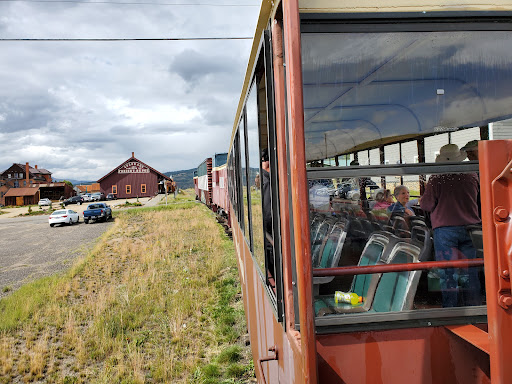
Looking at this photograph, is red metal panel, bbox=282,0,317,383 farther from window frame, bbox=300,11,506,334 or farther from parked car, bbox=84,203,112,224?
parked car, bbox=84,203,112,224

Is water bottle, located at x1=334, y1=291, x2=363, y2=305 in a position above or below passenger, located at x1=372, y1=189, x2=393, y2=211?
below

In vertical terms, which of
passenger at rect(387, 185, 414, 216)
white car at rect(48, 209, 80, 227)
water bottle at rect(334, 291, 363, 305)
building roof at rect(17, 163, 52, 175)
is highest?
building roof at rect(17, 163, 52, 175)

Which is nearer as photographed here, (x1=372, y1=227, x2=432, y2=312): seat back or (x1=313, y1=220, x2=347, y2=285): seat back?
(x1=372, y1=227, x2=432, y2=312): seat back

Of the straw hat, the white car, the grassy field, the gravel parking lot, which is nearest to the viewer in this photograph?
the straw hat

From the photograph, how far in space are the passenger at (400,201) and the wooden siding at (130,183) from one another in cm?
6137

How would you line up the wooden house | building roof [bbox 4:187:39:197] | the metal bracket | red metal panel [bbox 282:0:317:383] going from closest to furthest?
the metal bracket, red metal panel [bbox 282:0:317:383], building roof [bbox 4:187:39:197], the wooden house

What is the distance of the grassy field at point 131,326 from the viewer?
494cm

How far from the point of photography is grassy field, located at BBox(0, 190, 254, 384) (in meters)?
4.94

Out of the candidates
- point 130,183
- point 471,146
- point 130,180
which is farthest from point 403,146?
point 130,183

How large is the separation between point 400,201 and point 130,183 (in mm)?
62039

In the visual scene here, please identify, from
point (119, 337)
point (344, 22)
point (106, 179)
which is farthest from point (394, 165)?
point (106, 179)

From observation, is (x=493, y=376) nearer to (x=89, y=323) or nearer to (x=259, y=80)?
(x=259, y=80)

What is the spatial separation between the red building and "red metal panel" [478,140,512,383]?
61083 mm

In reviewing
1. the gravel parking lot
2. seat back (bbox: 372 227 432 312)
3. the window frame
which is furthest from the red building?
the window frame
